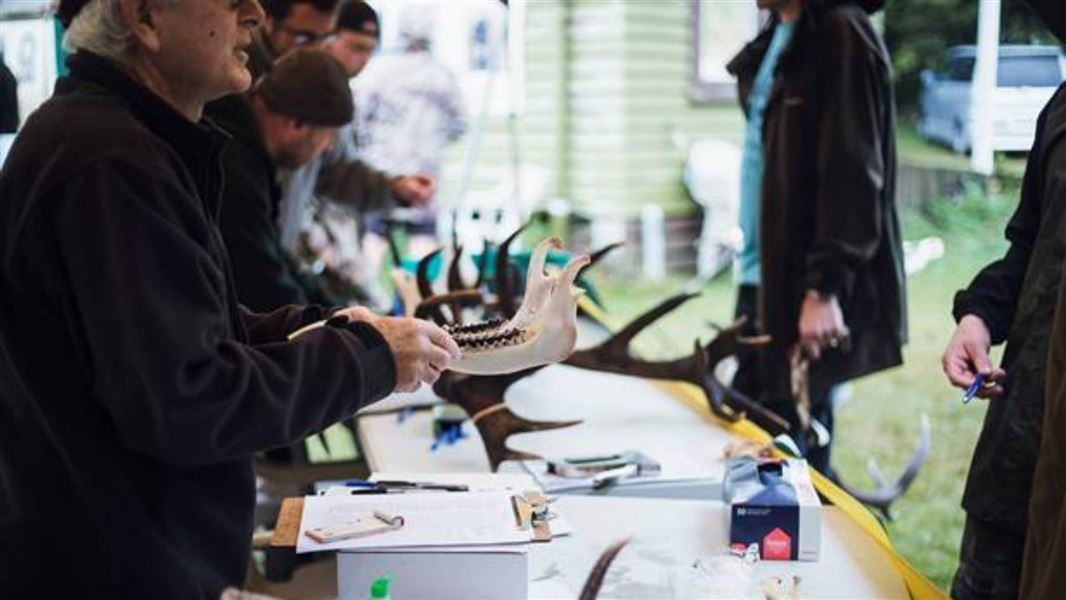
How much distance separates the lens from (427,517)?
1685 mm

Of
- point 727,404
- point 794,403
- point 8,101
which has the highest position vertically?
point 8,101

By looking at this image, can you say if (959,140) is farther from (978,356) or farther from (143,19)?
(143,19)

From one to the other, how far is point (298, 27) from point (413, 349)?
102 inches

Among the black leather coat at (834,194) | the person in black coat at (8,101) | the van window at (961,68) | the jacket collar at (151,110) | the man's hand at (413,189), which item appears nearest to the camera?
the jacket collar at (151,110)

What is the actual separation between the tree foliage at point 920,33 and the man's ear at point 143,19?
3.92m

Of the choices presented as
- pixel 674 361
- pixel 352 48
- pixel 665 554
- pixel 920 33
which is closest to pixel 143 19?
pixel 665 554

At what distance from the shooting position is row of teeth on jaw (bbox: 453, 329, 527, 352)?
1.72 metres

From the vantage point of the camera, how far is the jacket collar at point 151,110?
139 cm

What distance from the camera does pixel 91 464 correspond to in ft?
4.47

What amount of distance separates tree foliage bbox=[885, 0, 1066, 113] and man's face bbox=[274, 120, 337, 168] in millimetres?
2637

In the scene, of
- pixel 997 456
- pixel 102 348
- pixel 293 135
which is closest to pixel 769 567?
pixel 997 456

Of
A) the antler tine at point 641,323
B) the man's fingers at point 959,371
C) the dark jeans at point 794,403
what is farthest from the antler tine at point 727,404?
the man's fingers at point 959,371

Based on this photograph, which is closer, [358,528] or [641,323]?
[358,528]

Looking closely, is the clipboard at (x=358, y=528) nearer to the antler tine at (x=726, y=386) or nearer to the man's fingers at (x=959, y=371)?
the man's fingers at (x=959, y=371)
